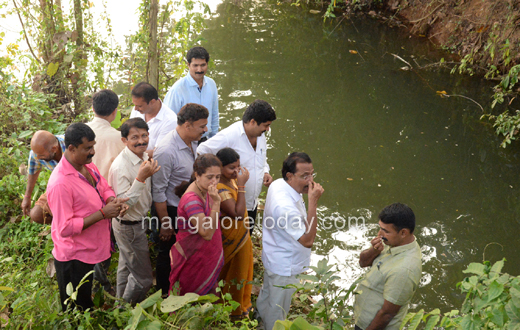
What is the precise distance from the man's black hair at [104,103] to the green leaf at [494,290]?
3.10 meters

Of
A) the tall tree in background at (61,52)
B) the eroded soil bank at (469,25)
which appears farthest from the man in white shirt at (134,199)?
the eroded soil bank at (469,25)

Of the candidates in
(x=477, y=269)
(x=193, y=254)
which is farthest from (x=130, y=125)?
(x=477, y=269)

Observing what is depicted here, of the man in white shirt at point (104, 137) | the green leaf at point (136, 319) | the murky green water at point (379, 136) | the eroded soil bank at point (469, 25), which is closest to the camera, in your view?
the green leaf at point (136, 319)

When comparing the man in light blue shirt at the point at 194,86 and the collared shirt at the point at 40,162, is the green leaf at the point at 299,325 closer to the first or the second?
the collared shirt at the point at 40,162

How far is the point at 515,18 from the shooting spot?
8336mm

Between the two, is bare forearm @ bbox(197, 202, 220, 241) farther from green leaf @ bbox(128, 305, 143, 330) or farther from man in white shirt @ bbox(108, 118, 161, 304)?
green leaf @ bbox(128, 305, 143, 330)

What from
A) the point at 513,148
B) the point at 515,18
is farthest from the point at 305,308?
the point at 515,18

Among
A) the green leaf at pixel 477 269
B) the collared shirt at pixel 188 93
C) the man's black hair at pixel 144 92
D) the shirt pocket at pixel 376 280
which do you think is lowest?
the shirt pocket at pixel 376 280

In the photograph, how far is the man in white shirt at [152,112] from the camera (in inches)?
159

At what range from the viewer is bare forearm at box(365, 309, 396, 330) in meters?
2.82

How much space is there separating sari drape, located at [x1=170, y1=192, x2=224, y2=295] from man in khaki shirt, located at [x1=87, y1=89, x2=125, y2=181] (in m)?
0.92

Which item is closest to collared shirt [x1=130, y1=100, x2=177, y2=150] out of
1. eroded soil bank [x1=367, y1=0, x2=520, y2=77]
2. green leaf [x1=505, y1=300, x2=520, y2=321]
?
green leaf [x1=505, y1=300, x2=520, y2=321]

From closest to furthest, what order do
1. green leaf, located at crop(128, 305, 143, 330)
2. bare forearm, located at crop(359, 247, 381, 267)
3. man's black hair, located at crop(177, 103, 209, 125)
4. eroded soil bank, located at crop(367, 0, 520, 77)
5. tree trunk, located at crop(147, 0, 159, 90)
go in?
green leaf, located at crop(128, 305, 143, 330), bare forearm, located at crop(359, 247, 381, 267), man's black hair, located at crop(177, 103, 209, 125), tree trunk, located at crop(147, 0, 159, 90), eroded soil bank, located at crop(367, 0, 520, 77)

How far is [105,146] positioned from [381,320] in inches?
101
